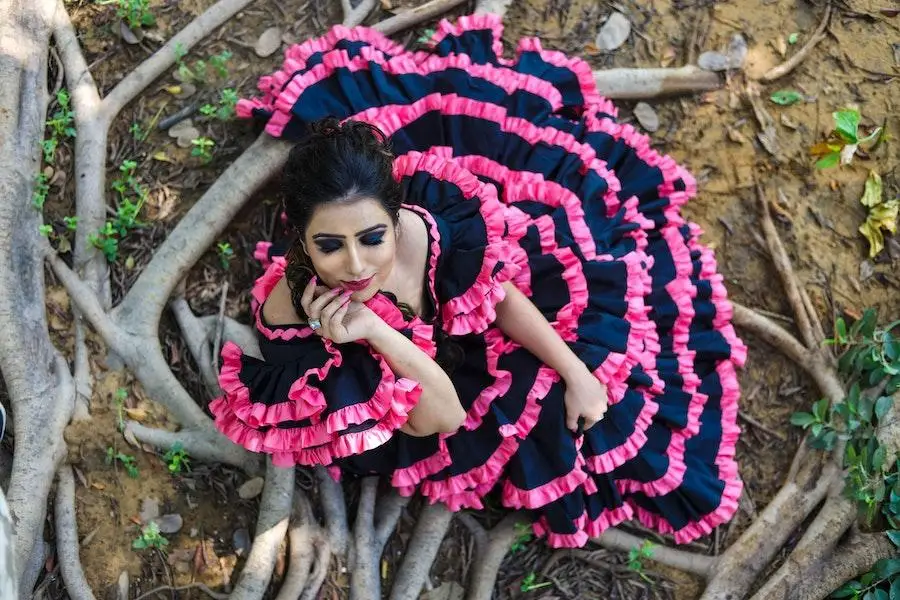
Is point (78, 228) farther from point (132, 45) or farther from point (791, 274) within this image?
point (791, 274)

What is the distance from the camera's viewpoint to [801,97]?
395 centimetres

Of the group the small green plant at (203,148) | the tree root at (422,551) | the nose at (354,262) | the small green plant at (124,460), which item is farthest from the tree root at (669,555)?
the small green plant at (203,148)

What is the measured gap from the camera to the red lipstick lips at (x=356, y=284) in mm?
2465

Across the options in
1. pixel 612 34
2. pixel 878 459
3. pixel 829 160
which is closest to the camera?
pixel 878 459

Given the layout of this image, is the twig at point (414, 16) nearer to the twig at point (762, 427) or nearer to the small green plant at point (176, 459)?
the small green plant at point (176, 459)

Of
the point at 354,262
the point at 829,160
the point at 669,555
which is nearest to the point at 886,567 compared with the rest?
the point at 669,555

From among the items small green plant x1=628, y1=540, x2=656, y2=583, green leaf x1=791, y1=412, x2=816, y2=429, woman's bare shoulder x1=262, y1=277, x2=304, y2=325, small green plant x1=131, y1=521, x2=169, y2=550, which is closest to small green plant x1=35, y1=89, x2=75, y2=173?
woman's bare shoulder x1=262, y1=277, x2=304, y2=325

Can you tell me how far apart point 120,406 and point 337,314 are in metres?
1.31

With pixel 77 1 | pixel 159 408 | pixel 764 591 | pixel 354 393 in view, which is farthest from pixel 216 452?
pixel 764 591

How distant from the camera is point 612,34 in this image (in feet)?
13.2

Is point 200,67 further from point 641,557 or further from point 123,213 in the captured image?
point 641,557

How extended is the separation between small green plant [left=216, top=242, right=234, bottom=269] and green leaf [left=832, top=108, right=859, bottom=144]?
2757 millimetres

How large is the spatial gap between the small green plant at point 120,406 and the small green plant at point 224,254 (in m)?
0.67

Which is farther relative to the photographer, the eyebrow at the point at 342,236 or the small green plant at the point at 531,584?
the small green plant at the point at 531,584
